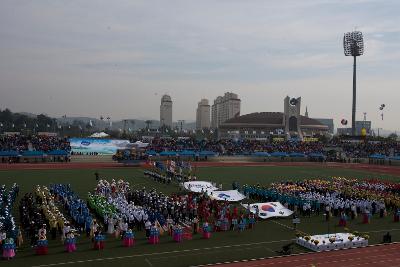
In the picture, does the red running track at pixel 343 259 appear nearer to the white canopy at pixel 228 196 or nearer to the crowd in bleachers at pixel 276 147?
the white canopy at pixel 228 196

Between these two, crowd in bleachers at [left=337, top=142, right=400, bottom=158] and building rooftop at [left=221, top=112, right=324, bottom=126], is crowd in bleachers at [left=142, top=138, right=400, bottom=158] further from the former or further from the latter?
building rooftop at [left=221, top=112, right=324, bottom=126]

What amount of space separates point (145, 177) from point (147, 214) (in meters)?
20.1

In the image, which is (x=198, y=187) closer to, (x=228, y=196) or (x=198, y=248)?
(x=228, y=196)

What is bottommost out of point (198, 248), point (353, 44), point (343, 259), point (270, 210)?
point (343, 259)

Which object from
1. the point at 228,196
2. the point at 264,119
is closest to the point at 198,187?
the point at 228,196

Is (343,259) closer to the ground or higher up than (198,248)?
closer to the ground

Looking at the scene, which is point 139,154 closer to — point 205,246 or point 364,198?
point 364,198

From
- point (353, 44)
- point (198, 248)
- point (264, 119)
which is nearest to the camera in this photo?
point (198, 248)

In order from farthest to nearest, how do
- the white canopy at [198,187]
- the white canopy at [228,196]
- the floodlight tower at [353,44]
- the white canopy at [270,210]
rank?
the floodlight tower at [353,44]
the white canopy at [198,187]
the white canopy at [228,196]
the white canopy at [270,210]

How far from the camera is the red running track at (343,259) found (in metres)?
17.6

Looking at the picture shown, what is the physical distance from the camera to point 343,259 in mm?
18453

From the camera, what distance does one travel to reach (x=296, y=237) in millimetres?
21500

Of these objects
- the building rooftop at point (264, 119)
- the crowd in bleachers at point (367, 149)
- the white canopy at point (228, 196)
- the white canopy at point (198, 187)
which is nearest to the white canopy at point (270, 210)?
the white canopy at point (228, 196)

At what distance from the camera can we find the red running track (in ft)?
57.7
